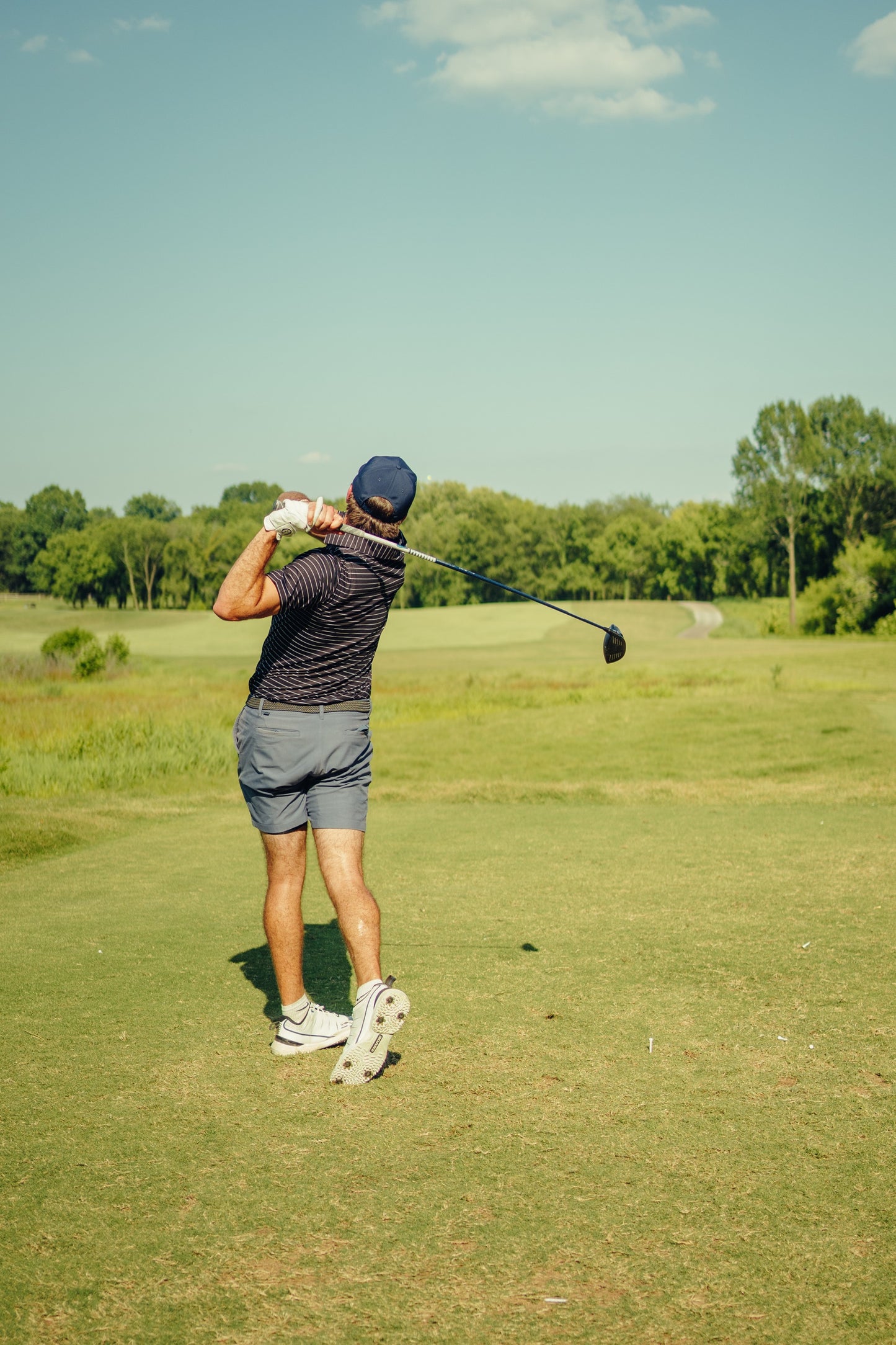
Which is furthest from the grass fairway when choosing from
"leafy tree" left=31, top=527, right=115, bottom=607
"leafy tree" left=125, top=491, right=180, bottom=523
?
"leafy tree" left=125, top=491, right=180, bottom=523

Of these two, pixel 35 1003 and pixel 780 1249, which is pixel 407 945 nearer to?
pixel 35 1003

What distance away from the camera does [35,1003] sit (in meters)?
4.79

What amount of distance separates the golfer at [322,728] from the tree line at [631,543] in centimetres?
6366

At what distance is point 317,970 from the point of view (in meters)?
5.39

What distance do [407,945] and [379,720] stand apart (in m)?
18.4

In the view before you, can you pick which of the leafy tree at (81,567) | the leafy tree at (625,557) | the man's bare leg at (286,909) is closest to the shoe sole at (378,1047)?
the man's bare leg at (286,909)

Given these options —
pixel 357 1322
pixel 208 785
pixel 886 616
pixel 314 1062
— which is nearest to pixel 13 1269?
pixel 357 1322

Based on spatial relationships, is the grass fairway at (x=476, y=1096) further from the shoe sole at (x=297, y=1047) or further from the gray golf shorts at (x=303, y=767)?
the gray golf shorts at (x=303, y=767)

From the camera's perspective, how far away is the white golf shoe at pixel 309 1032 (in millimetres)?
4266

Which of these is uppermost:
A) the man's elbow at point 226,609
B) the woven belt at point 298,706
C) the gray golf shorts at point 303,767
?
the man's elbow at point 226,609

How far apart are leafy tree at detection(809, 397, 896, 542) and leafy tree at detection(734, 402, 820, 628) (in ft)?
5.23

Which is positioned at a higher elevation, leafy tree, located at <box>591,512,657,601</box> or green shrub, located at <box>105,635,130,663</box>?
leafy tree, located at <box>591,512,657,601</box>

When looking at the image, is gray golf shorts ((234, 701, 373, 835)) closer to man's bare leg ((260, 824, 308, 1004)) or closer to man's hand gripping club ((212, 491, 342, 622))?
man's bare leg ((260, 824, 308, 1004))

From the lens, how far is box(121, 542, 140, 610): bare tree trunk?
105 meters
